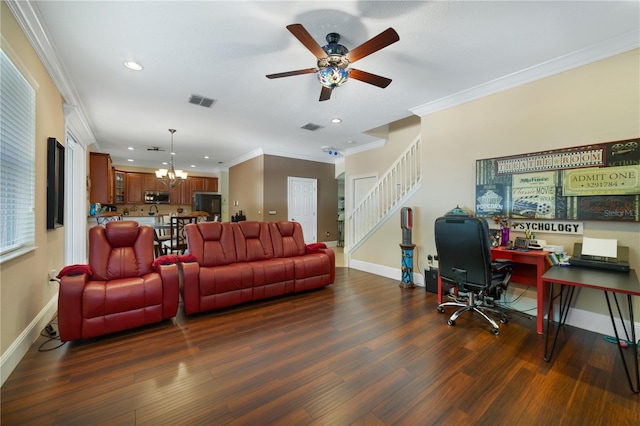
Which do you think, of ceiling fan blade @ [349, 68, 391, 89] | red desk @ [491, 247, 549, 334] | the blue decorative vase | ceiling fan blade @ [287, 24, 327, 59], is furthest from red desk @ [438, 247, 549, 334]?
ceiling fan blade @ [287, 24, 327, 59]

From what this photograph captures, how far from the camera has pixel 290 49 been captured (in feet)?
8.43

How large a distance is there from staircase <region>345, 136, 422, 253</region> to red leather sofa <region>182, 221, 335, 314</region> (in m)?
1.48

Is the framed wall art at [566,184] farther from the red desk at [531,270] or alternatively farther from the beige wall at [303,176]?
the beige wall at [303,176]

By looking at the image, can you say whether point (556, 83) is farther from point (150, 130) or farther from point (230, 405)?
point (150, 130)

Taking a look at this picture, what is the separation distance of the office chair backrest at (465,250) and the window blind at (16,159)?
3622mm

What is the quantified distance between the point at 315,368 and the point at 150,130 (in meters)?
5.29

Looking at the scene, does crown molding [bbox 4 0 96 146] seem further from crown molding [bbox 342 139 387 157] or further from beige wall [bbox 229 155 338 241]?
crown molding [bbox 342 139 387 157]

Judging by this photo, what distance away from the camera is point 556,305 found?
9.17ft

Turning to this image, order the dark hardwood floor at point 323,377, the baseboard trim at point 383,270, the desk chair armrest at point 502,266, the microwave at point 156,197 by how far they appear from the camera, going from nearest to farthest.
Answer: the dark hardwood floor at point 323,377
the desk chair armrest at point 502,266
the baseboard trim at point 383,270
the microwave at point 156,197

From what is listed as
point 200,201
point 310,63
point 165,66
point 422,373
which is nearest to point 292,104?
point 310,63

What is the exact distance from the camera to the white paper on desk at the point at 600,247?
2338mm

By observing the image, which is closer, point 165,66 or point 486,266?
point 486,266

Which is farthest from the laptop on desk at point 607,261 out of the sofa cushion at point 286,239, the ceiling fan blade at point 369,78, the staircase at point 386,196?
the sofa cushion at point 286,239

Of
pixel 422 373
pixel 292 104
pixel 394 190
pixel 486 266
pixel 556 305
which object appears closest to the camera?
pixel 422 373
